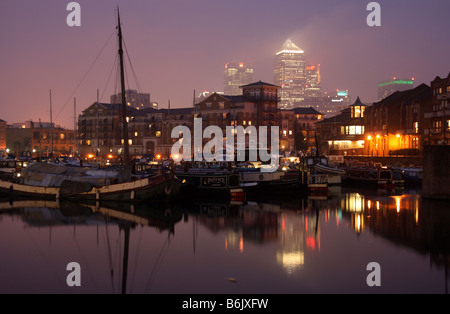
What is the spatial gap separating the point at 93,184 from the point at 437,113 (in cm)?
5906

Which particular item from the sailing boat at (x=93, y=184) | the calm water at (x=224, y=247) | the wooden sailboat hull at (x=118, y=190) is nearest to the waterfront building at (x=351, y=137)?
the calm water at (x=224, y=247)

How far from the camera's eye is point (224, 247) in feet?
86.1

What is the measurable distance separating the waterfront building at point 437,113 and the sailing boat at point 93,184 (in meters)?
49.5

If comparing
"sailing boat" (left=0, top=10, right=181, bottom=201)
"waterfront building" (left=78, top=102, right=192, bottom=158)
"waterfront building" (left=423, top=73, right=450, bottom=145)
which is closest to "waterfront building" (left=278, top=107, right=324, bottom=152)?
"waterfront building" (left=78, top=102, right=192, bottom=158)

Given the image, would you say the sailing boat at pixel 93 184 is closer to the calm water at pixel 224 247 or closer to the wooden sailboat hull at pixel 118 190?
the wooden sailboat hull at pixel 118 190

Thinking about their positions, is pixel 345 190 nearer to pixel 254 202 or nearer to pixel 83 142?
pixel 254 202

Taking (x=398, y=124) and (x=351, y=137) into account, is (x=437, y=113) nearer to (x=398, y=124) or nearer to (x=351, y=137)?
(x=398, y=124)

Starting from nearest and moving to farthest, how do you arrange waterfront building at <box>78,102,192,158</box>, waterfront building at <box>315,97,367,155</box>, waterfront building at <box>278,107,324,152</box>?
1. waterfront building at <box>315,97,367,155</box>
2. waterfront building at <box>78,102,192,158</box>
3. waterfront building at <box>278,107,324,152</box>

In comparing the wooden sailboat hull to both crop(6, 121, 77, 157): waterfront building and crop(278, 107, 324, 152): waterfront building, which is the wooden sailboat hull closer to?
crop(278, 107, 324, 152): waterfront building

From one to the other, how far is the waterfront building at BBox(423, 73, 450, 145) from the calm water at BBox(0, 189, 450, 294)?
123ft

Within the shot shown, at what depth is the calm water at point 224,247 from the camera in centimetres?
1945

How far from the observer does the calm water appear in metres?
19.5

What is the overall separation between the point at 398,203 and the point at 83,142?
111467mm
